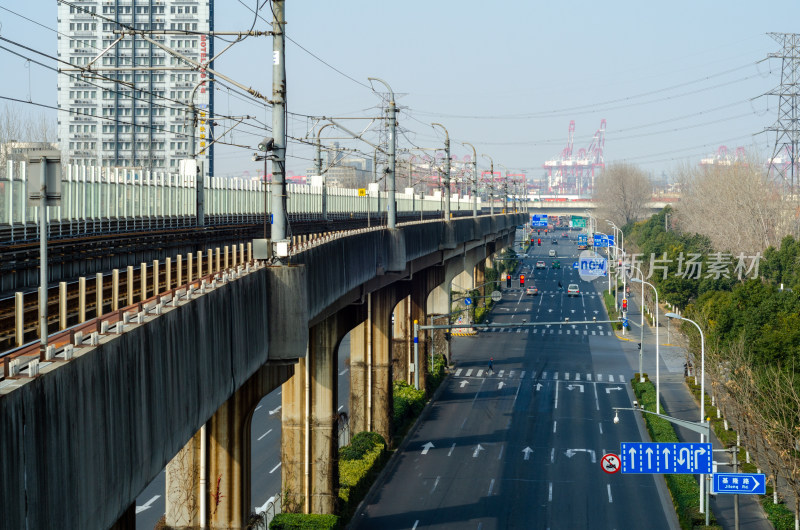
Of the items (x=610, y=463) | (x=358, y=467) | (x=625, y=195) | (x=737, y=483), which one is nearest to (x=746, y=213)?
(x=358, y=467)

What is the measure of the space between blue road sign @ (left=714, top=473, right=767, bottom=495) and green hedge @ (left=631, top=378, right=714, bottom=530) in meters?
8.71

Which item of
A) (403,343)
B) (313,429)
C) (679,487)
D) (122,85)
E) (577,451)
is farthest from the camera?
(122,85)

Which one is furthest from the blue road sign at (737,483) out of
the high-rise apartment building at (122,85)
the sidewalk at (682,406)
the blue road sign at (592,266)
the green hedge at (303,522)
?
the high-rise apartment building at (122,85)

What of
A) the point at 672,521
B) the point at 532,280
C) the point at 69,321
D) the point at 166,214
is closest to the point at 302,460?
the point at 166,214

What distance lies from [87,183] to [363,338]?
26130 mm

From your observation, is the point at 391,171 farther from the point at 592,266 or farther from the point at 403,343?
the point at 592,266

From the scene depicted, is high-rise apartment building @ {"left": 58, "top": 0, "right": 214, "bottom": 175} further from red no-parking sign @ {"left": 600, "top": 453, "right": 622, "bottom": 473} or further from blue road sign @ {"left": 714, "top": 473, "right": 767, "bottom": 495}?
blue road sign @ {"left": 714, "top": 473, "right": 767, "bottom": 495}

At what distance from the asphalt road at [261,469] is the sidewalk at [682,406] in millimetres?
19023

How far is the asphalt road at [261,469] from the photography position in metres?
39.2

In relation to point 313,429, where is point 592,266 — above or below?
above

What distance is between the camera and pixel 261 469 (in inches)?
1790

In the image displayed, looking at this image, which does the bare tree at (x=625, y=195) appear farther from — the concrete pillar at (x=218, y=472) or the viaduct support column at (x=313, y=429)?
the concrete pillar at (x=218, y=472)

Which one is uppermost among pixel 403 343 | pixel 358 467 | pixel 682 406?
pixel 403 343

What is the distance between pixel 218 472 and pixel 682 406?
132 ft
